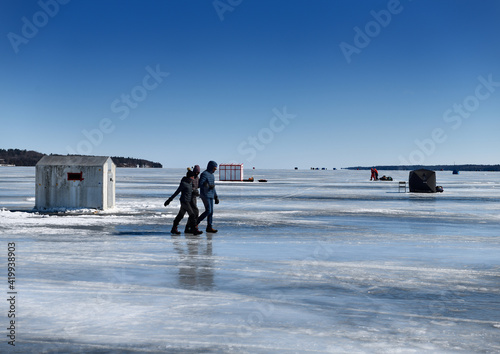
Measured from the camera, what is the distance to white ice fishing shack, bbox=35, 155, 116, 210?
66.4 ft

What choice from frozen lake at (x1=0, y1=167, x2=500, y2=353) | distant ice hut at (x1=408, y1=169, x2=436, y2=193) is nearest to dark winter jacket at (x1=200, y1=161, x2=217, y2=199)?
frozen lake at (x1=0, y1=167, x2=500, y2=353)

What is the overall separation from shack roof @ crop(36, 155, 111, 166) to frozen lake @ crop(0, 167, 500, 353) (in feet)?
19.3

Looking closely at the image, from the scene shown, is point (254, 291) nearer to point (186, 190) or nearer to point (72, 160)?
point (186, 190)

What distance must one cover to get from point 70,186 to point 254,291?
14.6 metres

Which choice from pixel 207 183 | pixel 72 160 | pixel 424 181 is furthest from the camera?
pixel 424 181

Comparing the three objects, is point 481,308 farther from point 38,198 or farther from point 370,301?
point 38,198

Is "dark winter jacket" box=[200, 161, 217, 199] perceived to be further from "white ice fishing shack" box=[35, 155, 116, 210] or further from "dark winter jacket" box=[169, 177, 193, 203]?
"white ice fishing shack" box=[35, 155, 116, 210]

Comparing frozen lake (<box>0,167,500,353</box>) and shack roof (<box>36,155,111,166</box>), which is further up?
shack roof (<box>36,155,111,166</box>)

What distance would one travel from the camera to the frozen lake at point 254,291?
5.25 metres

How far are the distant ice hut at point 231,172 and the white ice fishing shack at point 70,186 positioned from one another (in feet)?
148

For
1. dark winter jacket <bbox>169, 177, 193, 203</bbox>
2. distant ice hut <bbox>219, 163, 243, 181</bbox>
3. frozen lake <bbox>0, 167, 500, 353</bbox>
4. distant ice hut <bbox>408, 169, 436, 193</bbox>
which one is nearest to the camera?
frozen lake <bbox>0, 167, 500, 353</bbox>

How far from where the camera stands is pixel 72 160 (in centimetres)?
2056

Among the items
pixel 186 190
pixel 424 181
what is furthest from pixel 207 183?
pixel 424 181

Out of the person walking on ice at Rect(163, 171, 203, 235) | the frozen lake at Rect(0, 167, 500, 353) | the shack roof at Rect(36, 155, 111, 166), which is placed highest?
the shack roof at Rect(36, 155, 111, 166)
